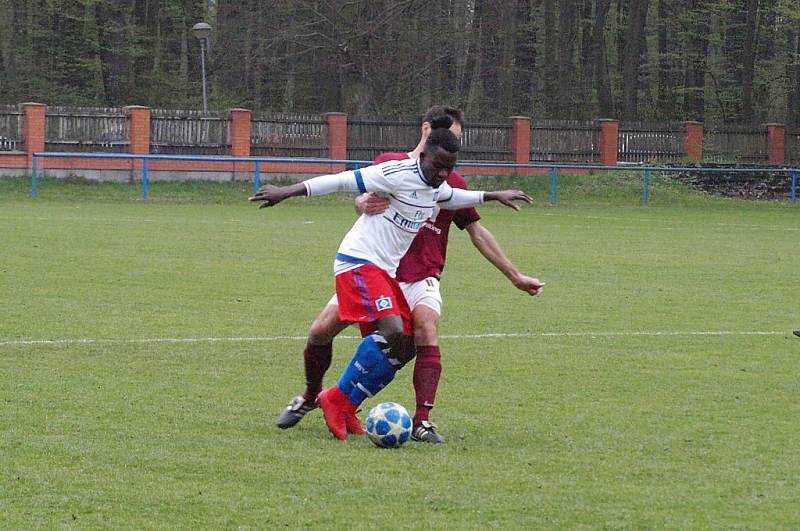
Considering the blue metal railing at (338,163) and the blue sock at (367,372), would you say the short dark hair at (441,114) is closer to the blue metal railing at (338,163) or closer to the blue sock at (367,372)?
the blue sock at (367,372)

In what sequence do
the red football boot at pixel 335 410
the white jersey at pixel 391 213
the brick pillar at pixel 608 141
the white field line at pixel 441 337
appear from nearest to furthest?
the white jersey at pixel 391 213
the red football boot at pixel 335 410
the white field line at pixel 441 337
the brick pillar at pixel 608 141

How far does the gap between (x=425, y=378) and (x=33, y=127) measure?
104 ft

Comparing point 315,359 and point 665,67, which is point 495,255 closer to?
point 315,359

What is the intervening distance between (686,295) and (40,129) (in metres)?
26.2

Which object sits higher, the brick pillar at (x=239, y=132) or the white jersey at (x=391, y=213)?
the brick pillar at (x=239, y=132)

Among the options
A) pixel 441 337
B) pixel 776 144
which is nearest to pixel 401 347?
pixel 441 337

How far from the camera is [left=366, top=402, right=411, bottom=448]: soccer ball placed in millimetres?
6828

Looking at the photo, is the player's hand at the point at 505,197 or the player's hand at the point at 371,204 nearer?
the player's hand at the point at 371,204

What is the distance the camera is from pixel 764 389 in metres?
8.74

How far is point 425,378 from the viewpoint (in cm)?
726

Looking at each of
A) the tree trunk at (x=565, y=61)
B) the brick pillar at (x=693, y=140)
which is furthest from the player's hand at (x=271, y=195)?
the tree trunk at (x=565, y=61)

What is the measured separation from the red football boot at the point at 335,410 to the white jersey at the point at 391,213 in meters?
0.65

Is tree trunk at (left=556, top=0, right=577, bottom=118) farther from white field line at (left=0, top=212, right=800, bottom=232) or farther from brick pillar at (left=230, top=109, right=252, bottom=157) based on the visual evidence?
white field line at (left=0, top=212, right=800, bottom=232)

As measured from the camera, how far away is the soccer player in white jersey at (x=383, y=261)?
700 centimetres
